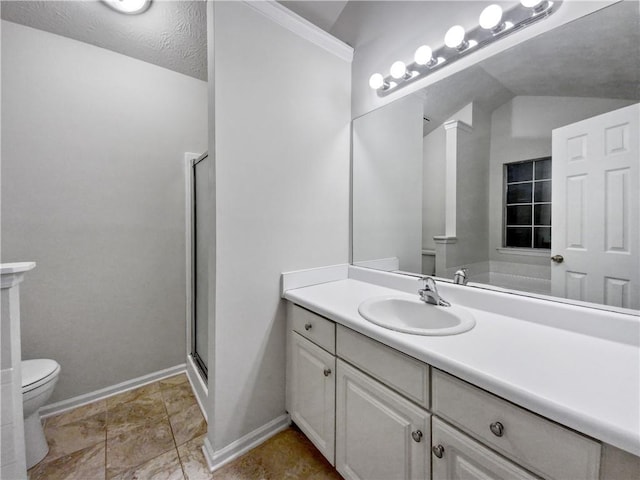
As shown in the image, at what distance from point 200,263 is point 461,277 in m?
1.73

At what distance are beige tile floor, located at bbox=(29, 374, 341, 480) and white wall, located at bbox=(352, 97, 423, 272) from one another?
1.15 metres

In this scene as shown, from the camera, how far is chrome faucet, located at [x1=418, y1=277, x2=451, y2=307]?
1208 millimetres

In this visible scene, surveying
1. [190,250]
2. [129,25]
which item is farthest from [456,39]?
[190,250]

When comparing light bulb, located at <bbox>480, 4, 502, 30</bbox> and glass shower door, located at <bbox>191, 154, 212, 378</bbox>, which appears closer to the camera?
light bulb, located at <bbox>480, 4, 502, 30</bbox>

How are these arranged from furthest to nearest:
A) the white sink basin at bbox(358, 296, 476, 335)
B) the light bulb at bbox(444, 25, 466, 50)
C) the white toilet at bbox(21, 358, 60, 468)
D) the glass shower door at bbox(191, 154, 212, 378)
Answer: the glass shower door at bbox(191, 154, 212, 378) → the white toilet at bbox(21, 358, 60, 468) → the light bulb at bbox(444, 25, 466, 50) → the white sink basin at bbox(358, 296, 476, 335)

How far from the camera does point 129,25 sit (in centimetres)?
162

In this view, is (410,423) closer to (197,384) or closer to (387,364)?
(387,364)

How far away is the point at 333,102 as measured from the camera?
1707 millimetres

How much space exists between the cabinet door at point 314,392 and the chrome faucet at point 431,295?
0.51 metres

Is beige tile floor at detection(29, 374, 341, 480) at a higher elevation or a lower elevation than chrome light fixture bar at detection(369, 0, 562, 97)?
lower

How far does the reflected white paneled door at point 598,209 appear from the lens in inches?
33.5

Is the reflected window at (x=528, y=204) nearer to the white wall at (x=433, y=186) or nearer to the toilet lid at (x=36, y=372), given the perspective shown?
the white wall at (x=433, y=186)

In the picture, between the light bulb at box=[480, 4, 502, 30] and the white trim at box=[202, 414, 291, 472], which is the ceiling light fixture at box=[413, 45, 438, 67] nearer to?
the light bulb at box=[480, 4, 502, 30]

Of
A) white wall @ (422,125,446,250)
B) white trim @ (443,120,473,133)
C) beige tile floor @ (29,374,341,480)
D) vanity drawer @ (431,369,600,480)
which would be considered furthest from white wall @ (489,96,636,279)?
beige tile floor @ (29,374,341,480)
